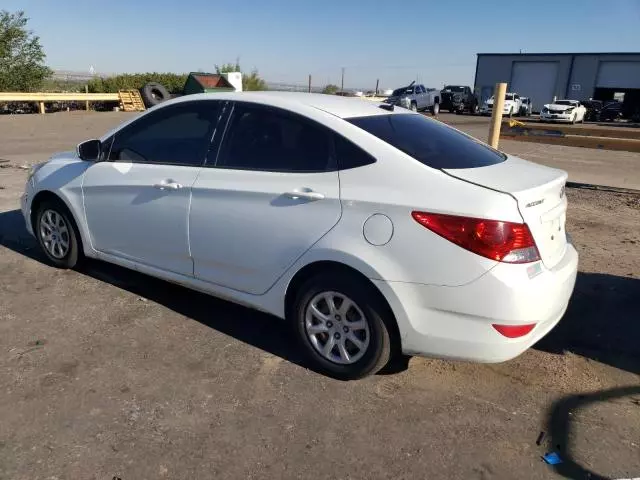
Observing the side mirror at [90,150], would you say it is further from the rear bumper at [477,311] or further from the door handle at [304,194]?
the rear bumper at [477,311]

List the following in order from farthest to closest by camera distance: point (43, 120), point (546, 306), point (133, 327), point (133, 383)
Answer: point (43, 120)
point (133, 327)
point (133, 383)
point (546, 306)

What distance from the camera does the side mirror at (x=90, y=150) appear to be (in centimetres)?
448

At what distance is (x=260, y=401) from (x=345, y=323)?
0.67m

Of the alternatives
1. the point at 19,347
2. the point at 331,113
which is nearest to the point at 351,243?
the point at 331,113

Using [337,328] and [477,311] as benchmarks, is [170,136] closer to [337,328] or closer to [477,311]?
[337,328]

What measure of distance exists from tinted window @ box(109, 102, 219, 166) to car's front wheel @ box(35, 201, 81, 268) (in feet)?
2.65

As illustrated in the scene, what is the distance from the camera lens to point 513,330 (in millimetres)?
2873

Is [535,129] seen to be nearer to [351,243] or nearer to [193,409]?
[351,243]

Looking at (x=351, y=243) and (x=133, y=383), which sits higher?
(x=351, y=243)

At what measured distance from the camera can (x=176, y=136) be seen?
4.14 meters

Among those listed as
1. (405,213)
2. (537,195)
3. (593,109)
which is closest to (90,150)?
(405,213)

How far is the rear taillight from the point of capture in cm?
277

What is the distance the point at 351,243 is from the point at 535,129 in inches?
298

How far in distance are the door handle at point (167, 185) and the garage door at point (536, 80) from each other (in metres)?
53.3
